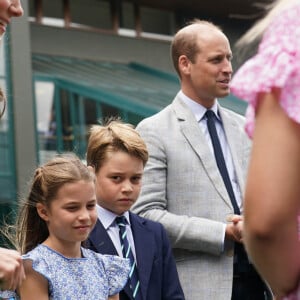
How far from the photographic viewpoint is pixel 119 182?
3711 mm

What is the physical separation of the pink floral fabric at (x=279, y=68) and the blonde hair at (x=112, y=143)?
2.15 m

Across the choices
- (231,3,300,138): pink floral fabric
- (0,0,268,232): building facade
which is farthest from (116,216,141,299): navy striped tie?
(0,0,268,232): building facade

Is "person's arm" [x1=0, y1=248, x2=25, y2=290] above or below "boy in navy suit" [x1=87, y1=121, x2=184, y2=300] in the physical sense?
above

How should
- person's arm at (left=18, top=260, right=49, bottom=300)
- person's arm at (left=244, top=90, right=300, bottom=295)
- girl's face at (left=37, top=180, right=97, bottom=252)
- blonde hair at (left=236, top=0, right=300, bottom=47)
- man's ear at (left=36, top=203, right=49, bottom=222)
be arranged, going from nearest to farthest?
person's arm at (left=244, top=90, right=300, bottom=295) < blonde hair at (left=236, top=0, right=300, bottom=47) < person's arm at (left=18, top=260, right=49, bottom=300) < girl's face at (left=37, top=180, right=97, bottom=252) < man's ear at (left=36, top=203, right=49, bottom=222)

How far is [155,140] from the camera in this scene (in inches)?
158

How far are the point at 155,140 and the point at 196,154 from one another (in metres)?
0.21

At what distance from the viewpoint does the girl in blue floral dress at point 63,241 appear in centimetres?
328

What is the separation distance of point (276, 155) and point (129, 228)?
7.52 feet

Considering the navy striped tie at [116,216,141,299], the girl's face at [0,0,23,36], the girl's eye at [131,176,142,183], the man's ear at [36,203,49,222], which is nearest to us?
the girl's face at [0,0,23,36]

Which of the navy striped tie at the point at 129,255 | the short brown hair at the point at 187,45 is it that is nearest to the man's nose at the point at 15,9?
the navy striped tie at the point at 129,255

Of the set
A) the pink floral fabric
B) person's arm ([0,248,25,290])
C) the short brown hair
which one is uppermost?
the pink floral fabric

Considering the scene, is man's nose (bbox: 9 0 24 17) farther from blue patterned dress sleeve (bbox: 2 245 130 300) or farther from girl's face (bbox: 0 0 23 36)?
blue patterned dress sleeve (bbox: 2 245 130 300)

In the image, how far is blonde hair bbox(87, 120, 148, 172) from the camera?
12.4 feet

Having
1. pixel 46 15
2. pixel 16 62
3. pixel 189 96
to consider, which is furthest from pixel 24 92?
pixel 189 96
